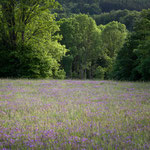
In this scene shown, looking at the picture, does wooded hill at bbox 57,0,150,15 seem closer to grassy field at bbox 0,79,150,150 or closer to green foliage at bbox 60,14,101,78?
green foliage at bbox 60,14,101,78

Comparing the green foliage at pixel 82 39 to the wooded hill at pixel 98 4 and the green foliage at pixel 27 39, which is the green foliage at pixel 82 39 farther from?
the wooded hill at pixel 98 4

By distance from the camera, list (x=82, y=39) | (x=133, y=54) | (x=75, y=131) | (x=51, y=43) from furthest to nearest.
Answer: (x=82, y=39) < (x=133, y=54) < (x=51, y=43) < (x=75, y=131)

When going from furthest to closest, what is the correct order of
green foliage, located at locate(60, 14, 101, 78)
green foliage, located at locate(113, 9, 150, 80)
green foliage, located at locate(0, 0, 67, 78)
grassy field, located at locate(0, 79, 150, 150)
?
green foliage, located at locate(60, 14, 101, 78)
green foliage, located at locate(113, 9, 150, 80)
green foliage, located at locate(0, 0, 67, 78)
grassy field, located at locate(0, 79, 150, 150)

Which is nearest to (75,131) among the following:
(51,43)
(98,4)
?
(51,43)

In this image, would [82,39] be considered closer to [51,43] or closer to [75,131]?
[51,43]

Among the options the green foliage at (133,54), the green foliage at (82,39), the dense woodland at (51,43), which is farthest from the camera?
the green foliage at (82,39)

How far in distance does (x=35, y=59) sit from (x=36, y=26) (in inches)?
156

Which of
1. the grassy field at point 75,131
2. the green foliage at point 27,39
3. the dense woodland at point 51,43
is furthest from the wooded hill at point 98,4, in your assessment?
the grassy field at point 75,131

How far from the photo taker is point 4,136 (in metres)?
4.13

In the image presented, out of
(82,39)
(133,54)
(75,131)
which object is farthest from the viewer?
(82,39)

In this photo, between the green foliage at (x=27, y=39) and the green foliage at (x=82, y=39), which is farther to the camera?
the green foliage at (x=82, y=39)

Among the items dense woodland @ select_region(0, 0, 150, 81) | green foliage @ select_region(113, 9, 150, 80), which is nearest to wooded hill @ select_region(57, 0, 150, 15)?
dense woodland @ select_region(0, 0, 150, 81)

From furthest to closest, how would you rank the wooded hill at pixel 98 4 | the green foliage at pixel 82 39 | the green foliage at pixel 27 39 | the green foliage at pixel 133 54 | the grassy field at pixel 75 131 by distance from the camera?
1. the wooded hill at pixel 98 4
2. the green foliage at pixel 82 39
3. the green foliage at pixel 133 54
4. the green foliage at pixel 27 39
5. the grassy field at pixel 75 131

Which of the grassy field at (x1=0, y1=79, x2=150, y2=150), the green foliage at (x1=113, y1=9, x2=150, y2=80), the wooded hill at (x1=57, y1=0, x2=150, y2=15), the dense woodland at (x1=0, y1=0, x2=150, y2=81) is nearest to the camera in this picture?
→ the grassy field at (x1=0, y1=79, x2=150, y2=150)
